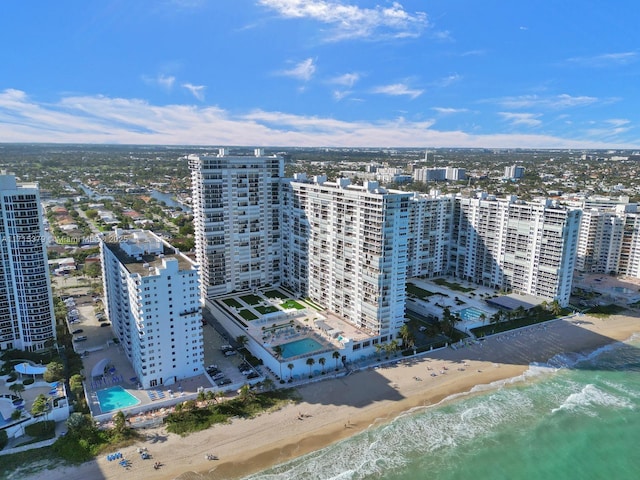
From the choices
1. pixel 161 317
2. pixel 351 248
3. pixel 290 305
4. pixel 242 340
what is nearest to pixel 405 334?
pixel 351 248

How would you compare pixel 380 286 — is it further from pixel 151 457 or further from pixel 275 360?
pixel 151 457

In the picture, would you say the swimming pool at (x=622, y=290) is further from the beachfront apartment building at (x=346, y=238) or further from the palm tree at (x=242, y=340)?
the palm tree at (x=242, y=340)

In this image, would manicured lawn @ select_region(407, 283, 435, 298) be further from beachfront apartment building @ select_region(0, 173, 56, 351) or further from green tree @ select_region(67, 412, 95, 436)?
beachfront apartment building @ select_region(0, 173, 56, 351)

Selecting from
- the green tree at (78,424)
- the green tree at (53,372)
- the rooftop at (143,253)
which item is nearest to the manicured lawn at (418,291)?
the rooftop at (143,253)

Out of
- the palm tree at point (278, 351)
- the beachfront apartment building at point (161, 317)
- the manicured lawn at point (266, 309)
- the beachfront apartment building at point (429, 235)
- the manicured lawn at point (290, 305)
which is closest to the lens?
the beachfront apartment building at point (161, 317)

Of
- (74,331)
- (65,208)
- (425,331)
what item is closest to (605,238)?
(425,331)

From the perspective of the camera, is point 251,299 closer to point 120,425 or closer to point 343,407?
point 343,407
